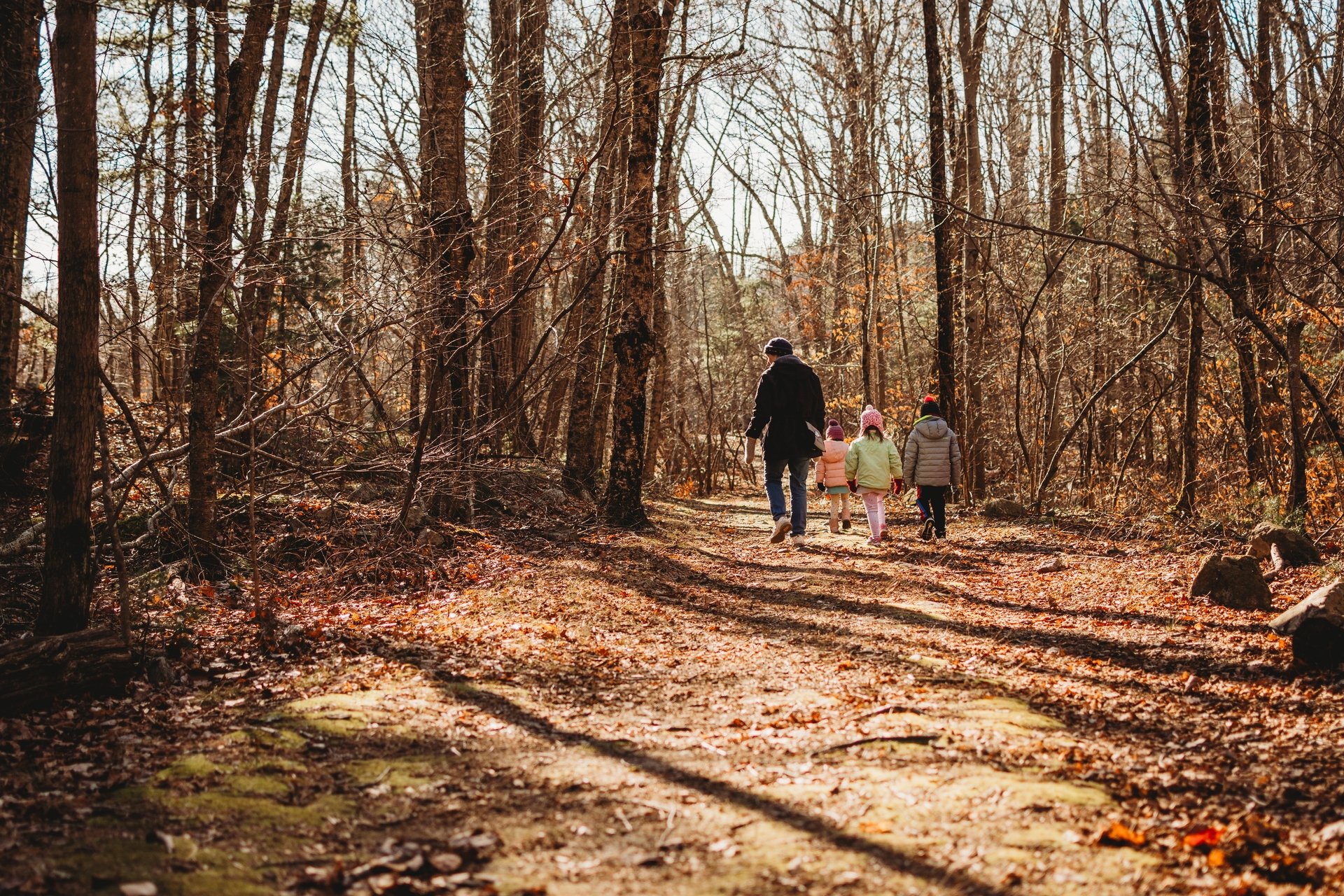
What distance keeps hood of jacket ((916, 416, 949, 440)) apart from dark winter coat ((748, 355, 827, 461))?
1.59m

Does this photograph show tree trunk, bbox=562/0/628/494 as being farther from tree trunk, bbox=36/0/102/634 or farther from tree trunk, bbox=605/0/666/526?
tree trunk, bbox=36/0/102/634

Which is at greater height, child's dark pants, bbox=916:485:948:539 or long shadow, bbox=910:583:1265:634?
child's dark pants, bbox=916:485:948:539

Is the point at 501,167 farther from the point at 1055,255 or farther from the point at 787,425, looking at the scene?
the point at 1055,255

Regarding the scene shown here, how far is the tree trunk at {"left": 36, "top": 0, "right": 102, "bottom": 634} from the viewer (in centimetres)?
516

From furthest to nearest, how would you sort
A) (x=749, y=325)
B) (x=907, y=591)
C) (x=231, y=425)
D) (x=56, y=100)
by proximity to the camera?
(x=749, y=325)
(x=231, y=425)
(x=907, y=591)
(x=56, y=100)

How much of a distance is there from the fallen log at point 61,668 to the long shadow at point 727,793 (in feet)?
5.85

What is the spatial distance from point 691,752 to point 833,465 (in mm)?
8678

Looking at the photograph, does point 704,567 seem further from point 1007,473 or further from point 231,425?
point 1007,473

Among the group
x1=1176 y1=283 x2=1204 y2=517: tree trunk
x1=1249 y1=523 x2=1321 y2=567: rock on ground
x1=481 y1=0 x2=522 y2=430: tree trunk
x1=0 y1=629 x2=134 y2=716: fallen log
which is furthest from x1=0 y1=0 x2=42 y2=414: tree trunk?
x1=1176 y1=283 x2=1204 y2=517: tree trunk

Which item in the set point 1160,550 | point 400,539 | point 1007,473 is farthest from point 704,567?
point 1007,473

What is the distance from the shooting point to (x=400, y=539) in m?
9.10

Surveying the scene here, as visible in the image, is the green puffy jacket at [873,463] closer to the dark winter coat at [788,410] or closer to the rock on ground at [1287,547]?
the dark winter coat at [788,410]

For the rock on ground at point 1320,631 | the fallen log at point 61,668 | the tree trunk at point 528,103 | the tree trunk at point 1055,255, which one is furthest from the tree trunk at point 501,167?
the rock on ground at point 1320,631

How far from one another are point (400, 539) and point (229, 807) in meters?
5.64
